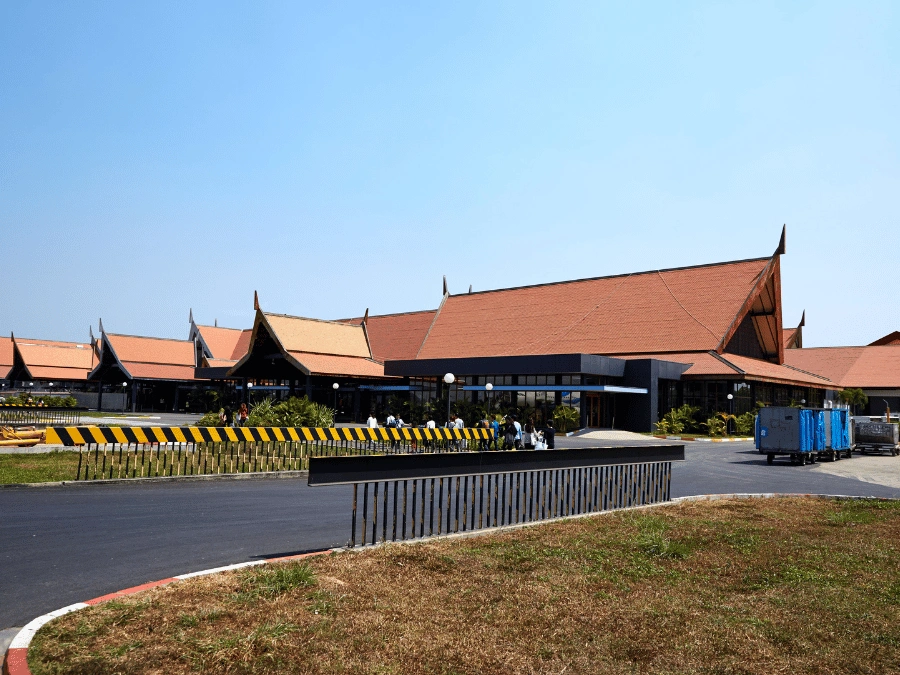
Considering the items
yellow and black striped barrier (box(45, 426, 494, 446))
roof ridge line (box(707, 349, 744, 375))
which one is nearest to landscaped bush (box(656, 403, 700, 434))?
roof ridge line (box(707, 349, 744, 375))

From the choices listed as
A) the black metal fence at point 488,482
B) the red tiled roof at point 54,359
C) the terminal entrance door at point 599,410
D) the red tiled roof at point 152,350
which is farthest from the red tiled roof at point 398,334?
the black metal fence at point 488,482

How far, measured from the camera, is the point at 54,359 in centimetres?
7862

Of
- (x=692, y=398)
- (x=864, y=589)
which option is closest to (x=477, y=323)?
(x=692, y=398)

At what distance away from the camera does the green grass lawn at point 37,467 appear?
47.3 ft

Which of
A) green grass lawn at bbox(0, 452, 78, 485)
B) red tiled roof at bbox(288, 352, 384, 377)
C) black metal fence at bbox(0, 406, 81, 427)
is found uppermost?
red tiled roof at bbox(288, 352, 384, 377)

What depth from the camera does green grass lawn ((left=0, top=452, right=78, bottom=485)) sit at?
47.3 ft

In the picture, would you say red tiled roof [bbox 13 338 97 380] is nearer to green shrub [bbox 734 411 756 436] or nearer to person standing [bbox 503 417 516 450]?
green shrub [bbox 734 411 756 436]

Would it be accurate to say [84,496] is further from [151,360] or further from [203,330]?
[203,330]

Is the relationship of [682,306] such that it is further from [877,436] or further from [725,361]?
[877,436]

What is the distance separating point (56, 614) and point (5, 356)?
9417 cm

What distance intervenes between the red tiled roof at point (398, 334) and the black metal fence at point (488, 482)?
148ft

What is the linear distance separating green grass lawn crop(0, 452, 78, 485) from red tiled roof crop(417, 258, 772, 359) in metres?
34.6

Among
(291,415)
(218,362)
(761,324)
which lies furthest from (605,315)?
(218,362)

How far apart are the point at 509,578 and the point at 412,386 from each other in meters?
45.0
